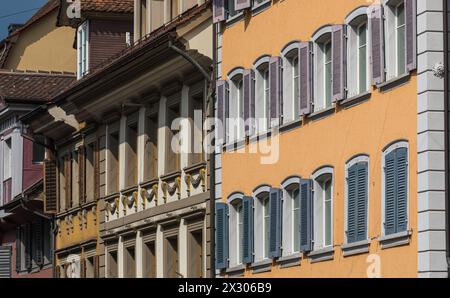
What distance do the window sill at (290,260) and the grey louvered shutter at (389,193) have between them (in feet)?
16.3

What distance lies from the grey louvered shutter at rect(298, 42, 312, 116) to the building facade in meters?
0.02

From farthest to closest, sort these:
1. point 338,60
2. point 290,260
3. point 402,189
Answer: point 290,260, point 338,60, point 402,189

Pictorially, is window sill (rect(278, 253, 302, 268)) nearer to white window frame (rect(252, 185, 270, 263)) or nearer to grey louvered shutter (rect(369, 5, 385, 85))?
white window frame (rect(252, 185, 270, 263))

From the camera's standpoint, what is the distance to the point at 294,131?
35.9 meters

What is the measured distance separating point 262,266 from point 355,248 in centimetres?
571

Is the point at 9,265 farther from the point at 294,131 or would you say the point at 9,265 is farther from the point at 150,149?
the point at 294,131

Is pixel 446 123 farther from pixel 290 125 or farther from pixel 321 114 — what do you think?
pixel 290 125

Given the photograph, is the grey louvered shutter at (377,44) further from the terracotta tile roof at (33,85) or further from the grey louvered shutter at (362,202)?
the terracotta tile roof at (33,85)

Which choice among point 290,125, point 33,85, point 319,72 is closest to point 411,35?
point 319,72

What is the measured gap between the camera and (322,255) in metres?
34.0

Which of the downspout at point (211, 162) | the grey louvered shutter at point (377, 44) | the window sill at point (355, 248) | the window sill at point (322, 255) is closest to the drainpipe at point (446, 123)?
the grey louvered shutter at point (377, 44)

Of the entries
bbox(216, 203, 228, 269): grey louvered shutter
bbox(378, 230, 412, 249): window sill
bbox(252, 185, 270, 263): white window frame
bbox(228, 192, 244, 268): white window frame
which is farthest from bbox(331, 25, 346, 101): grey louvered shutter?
bbox(216, 203, 228, 269): grey louvered shutter
